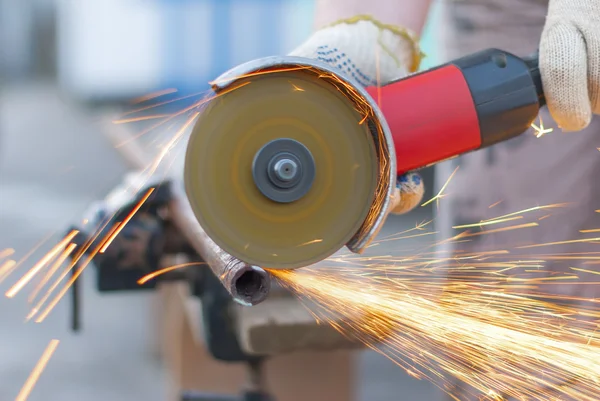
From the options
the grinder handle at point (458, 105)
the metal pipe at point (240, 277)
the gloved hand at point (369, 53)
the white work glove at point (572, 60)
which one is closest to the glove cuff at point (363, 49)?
the gloved hand at point (369, 53)

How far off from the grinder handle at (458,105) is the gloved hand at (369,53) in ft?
0.34

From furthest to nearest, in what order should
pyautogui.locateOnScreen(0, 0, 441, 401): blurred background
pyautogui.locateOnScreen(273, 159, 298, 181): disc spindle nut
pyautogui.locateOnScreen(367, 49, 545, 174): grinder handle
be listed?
pyautogui.locateOnScreen(0, 0, 441, 401): blurred background → pyautogui.locateOnScreen(367, 49, 545, 174): grinder handle → pyautogui.locateOnScreen(273, 159, 298, 181): disc spindle nut

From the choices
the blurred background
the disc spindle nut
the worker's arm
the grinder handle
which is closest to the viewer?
the disc spindle nut

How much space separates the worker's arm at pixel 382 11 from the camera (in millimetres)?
1583

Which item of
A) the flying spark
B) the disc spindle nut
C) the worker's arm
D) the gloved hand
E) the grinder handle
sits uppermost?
the worker's arm

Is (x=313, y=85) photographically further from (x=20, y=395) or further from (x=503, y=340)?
(x=20, y=395)

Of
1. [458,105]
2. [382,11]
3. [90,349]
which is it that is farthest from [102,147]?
[458,105]

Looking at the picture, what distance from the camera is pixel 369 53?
56.1 inches

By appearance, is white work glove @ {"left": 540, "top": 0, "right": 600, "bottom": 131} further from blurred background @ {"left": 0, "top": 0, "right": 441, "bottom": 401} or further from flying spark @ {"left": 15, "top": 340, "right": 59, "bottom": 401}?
flying spark @ {"left": 15, "top": 340, "right": 59, "bottom": 401}

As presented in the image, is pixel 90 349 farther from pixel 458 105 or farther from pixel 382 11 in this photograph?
pixel 458 105

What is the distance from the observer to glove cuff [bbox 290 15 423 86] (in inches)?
54.4

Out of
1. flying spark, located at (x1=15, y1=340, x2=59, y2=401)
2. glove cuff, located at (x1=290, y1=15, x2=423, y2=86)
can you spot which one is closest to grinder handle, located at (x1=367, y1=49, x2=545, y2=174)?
glove cuff, located at (x1=290, y1=15, x2=423, y2=86)

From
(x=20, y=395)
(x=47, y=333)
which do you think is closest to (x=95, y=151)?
(x=47, y=333)

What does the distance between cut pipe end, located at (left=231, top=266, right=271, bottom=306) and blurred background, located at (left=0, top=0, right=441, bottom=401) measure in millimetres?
844
